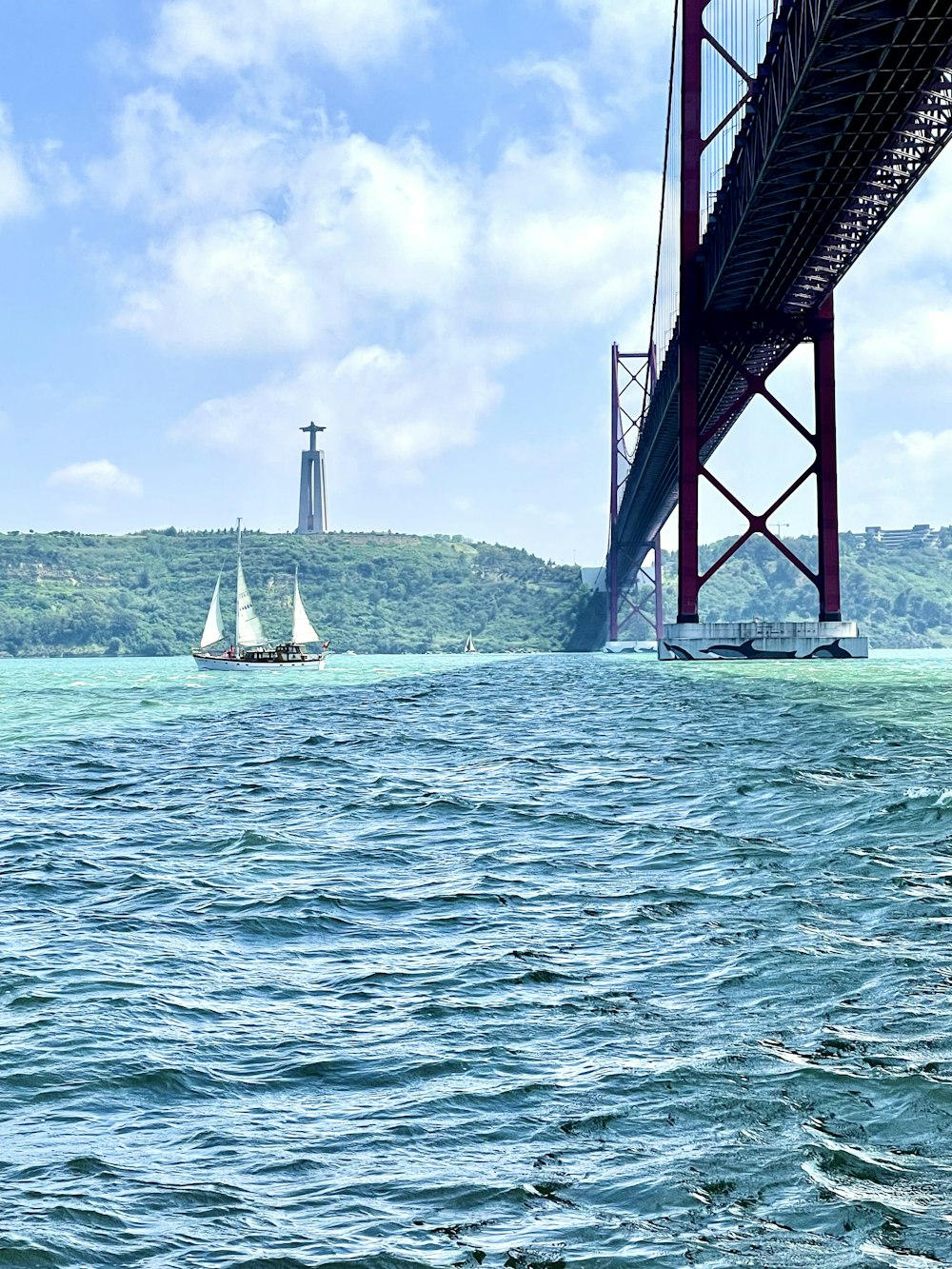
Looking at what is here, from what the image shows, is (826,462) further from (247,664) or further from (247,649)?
(247,649)

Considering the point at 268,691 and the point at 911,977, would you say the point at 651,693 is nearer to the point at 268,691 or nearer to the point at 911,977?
the point at 268,691

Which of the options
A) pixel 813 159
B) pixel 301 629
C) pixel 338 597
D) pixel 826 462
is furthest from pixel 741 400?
pixel 338 597

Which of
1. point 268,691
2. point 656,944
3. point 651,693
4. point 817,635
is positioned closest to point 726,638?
point 817,635

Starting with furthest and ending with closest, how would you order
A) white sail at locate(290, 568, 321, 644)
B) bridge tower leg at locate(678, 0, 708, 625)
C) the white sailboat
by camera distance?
1. white sail at locate(290, 568, 321, 644)
2. the white sailboat
3. bridge tower leg at locate(678, 0, 708, 625)

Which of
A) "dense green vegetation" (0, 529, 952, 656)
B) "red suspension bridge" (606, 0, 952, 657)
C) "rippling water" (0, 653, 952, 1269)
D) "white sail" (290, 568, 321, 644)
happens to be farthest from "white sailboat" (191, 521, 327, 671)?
"dense green vegetation" (0, 529, 952, 656)

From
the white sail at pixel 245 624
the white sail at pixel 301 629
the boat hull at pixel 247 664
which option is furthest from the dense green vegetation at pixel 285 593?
the boat hull at pixel 247 664

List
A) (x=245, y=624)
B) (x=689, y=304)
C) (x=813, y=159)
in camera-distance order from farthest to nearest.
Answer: (x=245, y=624), (x=689, y=304), (x=813, y=159)

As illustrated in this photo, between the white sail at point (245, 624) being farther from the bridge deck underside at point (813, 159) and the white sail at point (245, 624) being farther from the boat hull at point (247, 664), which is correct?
the bridge deck underside at point (813, 159)

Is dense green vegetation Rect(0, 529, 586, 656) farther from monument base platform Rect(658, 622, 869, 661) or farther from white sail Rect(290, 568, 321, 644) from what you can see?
monument base platform Rect(658, 622, 869, 661)
